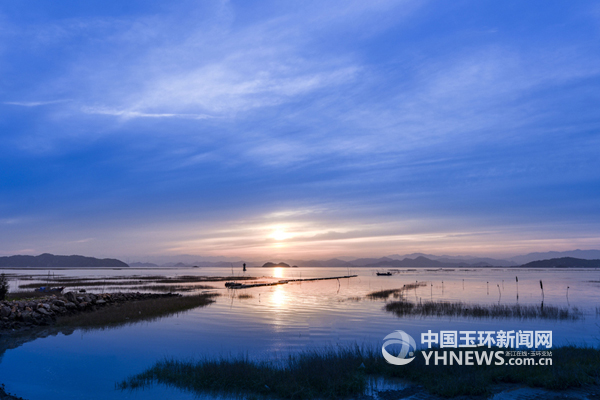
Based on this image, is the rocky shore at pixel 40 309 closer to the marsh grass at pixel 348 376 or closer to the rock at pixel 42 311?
the rock at pixel 42 311

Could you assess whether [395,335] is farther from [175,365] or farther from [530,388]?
[175,365]

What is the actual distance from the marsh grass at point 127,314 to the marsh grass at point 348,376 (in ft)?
56.2

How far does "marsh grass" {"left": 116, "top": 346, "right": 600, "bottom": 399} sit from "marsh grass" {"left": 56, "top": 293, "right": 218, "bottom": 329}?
1713 cm

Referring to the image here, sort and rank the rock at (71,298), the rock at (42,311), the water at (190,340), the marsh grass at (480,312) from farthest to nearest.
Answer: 1. the rock at (71,298)
2. the marsh grass at (480,312)
3. the rock at (42,311)
4. the water at (190,340)

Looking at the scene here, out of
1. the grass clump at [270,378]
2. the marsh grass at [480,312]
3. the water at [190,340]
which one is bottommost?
the marsh grass at [480,312]

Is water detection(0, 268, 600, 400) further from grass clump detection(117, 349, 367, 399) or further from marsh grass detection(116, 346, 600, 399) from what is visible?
marsh grass detection(116, 346, 600, 399)

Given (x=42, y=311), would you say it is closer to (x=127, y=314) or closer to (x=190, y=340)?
(x=127, y=314)

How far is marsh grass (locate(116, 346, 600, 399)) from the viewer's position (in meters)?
12.5

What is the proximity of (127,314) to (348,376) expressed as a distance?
89.6 feet

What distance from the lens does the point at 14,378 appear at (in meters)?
16.0

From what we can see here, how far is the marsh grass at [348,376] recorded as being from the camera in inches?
494

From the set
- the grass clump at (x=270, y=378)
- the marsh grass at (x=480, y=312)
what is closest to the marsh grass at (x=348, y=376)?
the grass clump at (x=270, y=378)

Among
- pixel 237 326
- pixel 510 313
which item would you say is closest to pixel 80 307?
pixel 237 326

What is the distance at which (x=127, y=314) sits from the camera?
1353 inches
